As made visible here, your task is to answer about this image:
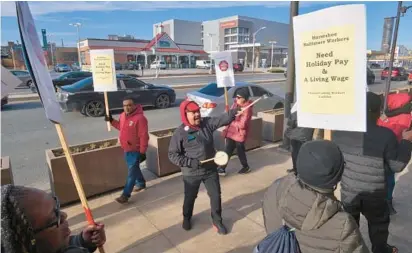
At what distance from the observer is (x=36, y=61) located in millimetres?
1765

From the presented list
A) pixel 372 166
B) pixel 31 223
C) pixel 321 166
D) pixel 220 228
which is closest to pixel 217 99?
pixel 220 228

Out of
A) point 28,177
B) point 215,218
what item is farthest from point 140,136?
point 28,177

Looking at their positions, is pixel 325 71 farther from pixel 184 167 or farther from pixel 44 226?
pixel 44 226

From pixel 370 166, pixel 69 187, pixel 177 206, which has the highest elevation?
pixel 370 166

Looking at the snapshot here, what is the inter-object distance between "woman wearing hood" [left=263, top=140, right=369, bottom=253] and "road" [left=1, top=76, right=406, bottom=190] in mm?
4710

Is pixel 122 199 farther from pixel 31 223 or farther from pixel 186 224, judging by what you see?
pixel 31 223

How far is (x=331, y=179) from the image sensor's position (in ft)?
5.28

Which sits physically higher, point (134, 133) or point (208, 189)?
point (134, 133)

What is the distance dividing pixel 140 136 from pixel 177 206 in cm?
117

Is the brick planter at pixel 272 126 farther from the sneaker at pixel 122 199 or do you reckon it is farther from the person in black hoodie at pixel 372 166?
the person in black hoodie at pixel 372 166

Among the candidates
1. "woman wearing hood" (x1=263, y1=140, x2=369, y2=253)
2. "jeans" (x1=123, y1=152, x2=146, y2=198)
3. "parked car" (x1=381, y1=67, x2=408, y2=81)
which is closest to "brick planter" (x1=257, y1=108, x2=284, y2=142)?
"jeans" (x1=123, y1=152, x2=146, y2=198)

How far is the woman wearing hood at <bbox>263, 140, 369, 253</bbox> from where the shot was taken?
1544 millimetres

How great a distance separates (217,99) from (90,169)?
229 inches

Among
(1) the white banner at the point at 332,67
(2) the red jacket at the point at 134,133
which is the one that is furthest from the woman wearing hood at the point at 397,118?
(2) the red jacket at the point at 134,133
